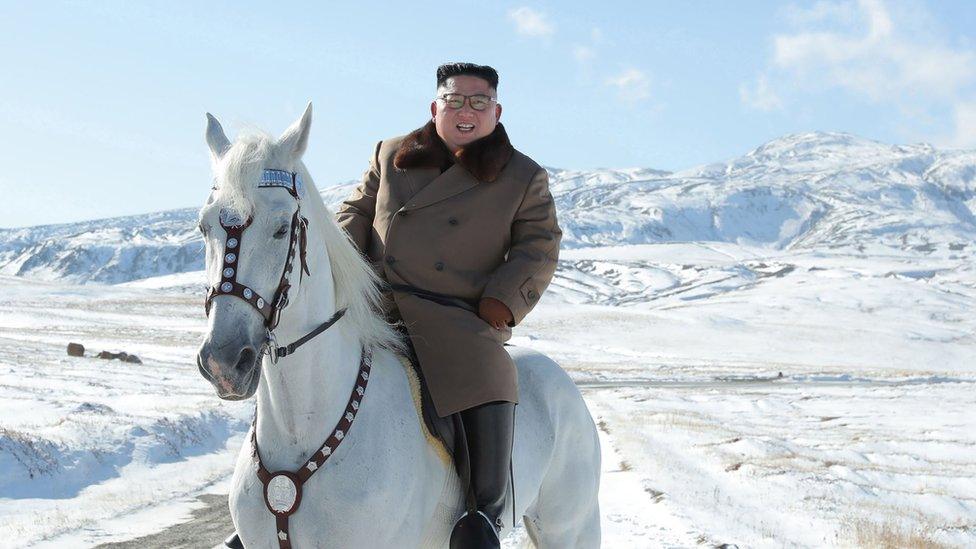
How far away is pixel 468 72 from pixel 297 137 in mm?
1532

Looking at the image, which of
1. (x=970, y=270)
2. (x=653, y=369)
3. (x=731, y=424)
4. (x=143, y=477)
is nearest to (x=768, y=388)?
(x=653, y=369)

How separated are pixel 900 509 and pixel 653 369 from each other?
44844mm

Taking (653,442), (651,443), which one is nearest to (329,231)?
(651,443)

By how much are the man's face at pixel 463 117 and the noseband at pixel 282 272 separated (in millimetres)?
1470

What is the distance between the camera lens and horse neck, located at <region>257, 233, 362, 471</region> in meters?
3.93

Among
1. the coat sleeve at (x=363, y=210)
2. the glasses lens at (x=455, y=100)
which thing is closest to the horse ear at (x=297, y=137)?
the coat sleeve at (x=363, y=210)

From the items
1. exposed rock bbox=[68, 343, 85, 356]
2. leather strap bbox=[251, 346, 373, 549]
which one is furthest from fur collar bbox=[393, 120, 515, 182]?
exposed rock bbox=[68, 343, 85, 356]

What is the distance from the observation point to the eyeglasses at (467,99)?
5.16 meters

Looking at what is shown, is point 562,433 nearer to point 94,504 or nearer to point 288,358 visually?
point 288,358

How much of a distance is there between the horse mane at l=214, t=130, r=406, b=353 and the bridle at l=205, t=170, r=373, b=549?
7 cm

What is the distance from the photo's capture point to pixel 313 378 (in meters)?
4.03

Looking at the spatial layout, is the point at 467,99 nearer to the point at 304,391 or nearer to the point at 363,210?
the point at 363,210

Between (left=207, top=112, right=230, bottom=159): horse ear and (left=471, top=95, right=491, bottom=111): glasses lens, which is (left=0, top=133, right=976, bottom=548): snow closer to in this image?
(left=471, top=95, right=491, bottom=111): glasses lens

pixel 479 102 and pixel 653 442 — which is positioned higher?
pixel 479 102
